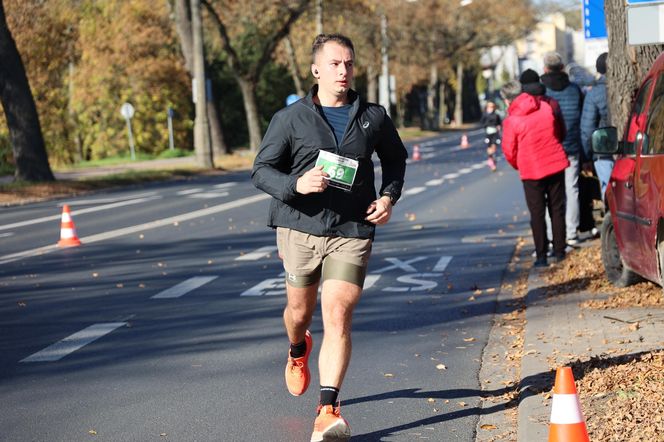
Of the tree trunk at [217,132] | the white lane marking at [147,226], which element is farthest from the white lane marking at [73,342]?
the tree trunk at [217,132]

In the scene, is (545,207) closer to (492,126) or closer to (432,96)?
(492,126)

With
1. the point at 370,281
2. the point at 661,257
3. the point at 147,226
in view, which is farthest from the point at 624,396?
the point at 147,226

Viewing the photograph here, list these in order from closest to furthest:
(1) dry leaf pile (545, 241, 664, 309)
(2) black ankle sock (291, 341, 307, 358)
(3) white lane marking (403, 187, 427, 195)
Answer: (2) black ankle sock (291, 341, 307, 358)
(1) dry leaf pile (545, 241, 664, 309)
(3) white lane marking (403, 187, 427, 195)

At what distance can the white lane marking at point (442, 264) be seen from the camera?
13054 millimetres

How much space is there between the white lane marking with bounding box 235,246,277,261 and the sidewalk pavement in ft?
→ 15.9

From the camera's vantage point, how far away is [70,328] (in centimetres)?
971

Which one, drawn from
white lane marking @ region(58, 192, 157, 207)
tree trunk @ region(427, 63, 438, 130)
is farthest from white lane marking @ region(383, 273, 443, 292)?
tree trunk @ region(427, 63, 438, 130)

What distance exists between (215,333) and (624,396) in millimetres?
3942

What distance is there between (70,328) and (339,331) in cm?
421

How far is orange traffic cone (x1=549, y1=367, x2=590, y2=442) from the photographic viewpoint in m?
4.84

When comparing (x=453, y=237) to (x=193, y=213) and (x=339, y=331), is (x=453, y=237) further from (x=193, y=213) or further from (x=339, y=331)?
(x=339, y=331)

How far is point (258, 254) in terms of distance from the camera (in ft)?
48.6

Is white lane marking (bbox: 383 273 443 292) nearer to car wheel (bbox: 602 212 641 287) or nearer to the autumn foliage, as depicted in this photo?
car wheel (bbox: 602 212 641 287)

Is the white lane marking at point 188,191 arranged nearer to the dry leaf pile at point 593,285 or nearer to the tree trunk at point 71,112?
the dry leaf pile at point 593,285
